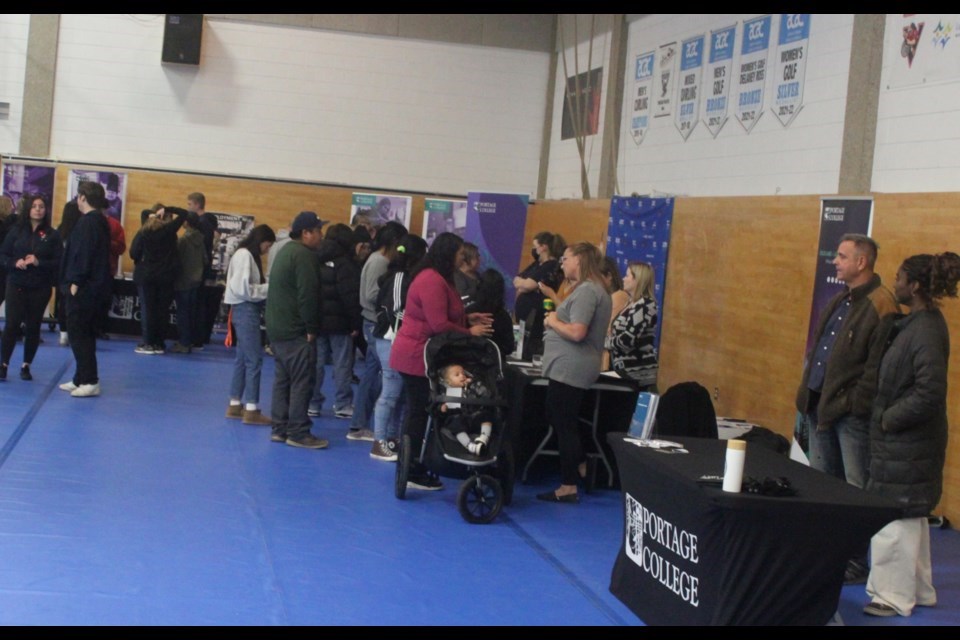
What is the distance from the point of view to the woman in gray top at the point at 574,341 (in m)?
5.81

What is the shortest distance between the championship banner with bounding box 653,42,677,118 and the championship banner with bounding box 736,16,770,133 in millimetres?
1448

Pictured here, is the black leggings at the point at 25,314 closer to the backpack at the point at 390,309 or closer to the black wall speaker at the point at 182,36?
the backpack at the point at 390,309

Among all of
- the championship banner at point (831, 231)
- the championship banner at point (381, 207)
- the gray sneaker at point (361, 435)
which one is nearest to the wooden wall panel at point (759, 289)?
the championship banner at point (831, 231)

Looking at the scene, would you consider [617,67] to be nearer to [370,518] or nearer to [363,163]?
[363,163]

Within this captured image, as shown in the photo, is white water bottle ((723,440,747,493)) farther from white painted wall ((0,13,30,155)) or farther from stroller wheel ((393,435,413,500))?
white painted wall ((0,13,30,155))

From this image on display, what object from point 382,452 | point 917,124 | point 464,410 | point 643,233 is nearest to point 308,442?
point 382,452

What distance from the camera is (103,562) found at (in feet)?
14.1

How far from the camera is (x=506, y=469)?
5.82 m

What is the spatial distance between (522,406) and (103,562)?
9.46ft

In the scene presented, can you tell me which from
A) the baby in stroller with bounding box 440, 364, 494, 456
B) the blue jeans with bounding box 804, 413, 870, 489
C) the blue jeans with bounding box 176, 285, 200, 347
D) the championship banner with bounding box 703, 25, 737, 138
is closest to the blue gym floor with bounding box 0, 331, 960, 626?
the baby in stroller with bounding box 440, 364, 494, 456

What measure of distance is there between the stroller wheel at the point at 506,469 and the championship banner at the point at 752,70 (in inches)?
177

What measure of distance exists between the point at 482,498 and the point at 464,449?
266 mm

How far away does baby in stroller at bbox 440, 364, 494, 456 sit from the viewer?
5684mm

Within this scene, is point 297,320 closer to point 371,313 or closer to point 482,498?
point 371,313
